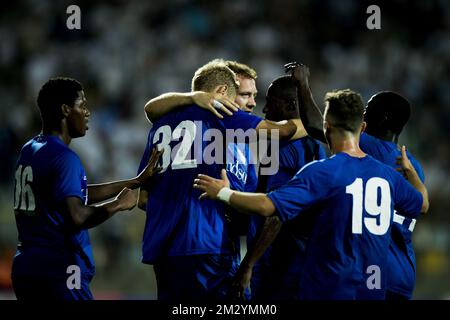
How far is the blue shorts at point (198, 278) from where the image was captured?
5215mm

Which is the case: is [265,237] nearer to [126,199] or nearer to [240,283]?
[240,283]

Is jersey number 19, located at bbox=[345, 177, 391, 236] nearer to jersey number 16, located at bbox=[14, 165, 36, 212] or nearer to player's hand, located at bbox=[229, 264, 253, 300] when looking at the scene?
player's hand, located at bbox=[229, 264, 253, 300]

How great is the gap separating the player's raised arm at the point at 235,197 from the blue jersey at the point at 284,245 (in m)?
1.02

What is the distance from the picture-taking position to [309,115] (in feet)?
17.7

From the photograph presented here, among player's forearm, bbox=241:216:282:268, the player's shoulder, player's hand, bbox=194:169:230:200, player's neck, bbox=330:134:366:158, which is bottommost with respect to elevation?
player's forearm, bbox=241:216:282:268

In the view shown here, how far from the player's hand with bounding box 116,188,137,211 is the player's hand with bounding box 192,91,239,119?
75cm

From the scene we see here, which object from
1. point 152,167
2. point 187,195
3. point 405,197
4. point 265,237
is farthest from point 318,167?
point 152,167

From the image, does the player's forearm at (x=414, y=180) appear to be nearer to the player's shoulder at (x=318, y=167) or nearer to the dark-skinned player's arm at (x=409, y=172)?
the dark-skinned player's arm at (x=409, y=172)

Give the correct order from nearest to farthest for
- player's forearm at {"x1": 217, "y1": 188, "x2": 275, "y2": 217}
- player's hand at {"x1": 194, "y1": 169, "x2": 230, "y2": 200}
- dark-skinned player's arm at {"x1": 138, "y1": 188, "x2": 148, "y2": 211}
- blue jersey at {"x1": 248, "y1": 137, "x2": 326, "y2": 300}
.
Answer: player's forearm at {"x1": 217, "y1": 188, "x2": 275, "y2": 217}, player's hand at {"x1": 194, "y1": 169, "x2": 230, "y2": 200}, blue jersey at {"x1": 248, "y1": 137, "x2": 326, "y2": 300}, dark-skinned player's arm at {"x1": 138, "y1": 188, "x2": 148, "y2": 211}

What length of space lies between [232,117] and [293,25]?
976 centimetres

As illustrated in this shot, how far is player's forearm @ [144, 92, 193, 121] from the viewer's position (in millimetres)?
5391

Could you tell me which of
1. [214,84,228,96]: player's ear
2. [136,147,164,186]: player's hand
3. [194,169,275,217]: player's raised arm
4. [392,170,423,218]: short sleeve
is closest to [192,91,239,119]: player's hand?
[214,84,228,96]: player's ear

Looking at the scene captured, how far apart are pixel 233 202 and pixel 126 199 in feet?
3.44
